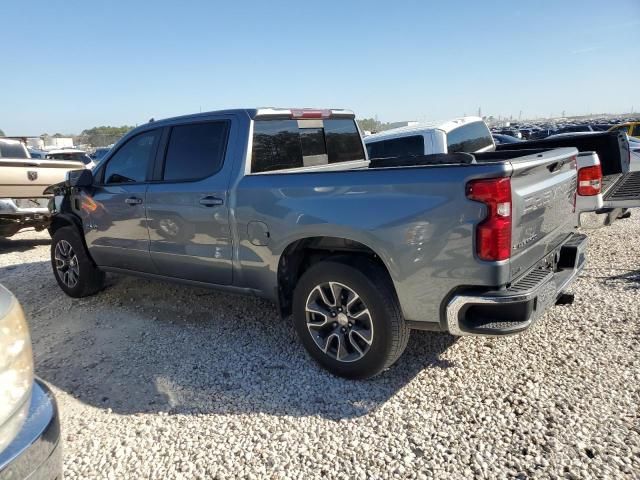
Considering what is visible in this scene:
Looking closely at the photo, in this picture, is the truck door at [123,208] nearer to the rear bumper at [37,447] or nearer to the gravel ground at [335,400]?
the gravel ground at [335,400]

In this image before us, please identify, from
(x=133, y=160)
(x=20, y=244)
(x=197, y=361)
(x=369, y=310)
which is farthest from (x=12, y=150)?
(x=369, y=310)

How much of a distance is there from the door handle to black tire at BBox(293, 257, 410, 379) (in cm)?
94

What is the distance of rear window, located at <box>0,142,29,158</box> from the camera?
9.19 metres

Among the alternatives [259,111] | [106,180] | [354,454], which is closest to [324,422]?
[354,454]

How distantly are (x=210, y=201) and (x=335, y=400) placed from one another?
1.83 meters

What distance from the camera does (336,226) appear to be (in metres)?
3.09

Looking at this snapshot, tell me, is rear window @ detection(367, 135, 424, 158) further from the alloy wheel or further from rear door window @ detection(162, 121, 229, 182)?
the alloy wheel

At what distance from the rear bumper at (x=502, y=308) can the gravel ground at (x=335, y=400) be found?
1.88ft

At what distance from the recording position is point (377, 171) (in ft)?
9.59

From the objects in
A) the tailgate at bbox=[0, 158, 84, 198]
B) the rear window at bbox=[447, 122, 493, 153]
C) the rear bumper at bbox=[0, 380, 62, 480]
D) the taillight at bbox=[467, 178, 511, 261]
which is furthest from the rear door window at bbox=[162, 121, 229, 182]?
the tailgate at bbox=[0, 158, 84, 198]

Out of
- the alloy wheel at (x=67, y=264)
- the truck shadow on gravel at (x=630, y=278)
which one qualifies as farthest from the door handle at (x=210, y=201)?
the truck shadow on gravel at (x=630, y=278)

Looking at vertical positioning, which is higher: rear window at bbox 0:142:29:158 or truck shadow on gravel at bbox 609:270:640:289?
rear window at bbox 0:142:29:158

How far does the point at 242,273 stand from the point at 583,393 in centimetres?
256

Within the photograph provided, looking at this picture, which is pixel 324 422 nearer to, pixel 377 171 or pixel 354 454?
pixel 354 454
